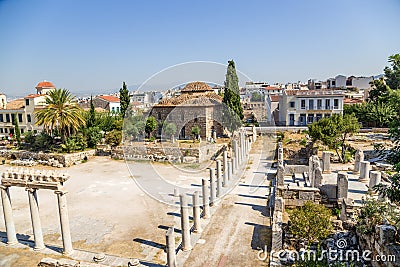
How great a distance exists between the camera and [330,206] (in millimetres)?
11398

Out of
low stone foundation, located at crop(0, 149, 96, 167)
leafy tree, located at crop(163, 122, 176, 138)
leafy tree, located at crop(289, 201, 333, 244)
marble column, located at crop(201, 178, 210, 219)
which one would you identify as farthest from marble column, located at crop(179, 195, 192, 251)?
leafy tree, located at crop(163, 122, 176, 138)

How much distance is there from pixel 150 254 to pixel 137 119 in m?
22.5

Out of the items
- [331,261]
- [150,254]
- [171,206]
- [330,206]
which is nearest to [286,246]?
[331,261]

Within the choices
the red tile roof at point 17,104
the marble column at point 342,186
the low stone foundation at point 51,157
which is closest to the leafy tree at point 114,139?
the low stone foundation at point 51,157

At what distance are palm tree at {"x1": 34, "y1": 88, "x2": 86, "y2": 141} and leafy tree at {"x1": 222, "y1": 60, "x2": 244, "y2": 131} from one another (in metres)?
13.8

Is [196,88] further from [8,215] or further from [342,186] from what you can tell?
[8,215]

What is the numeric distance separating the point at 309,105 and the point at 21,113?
36.1 m

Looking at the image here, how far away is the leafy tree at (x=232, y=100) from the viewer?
29.5m

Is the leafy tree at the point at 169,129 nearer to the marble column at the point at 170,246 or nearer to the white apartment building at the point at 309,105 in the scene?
the white apartment building at the point at 309,105

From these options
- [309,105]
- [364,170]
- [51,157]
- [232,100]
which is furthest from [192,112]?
[364,170]

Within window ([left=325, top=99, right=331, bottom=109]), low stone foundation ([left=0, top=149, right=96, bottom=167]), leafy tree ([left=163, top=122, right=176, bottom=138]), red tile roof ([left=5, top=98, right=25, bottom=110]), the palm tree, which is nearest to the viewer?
low stone foundation ([left=0, top=149, right=96, bottom=167])

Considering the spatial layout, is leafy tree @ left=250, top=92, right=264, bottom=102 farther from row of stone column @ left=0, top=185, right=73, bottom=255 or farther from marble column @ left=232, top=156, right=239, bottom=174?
row of stone column @ left=0, top=185, right=73, bottom=255

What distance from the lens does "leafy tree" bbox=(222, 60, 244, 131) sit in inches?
1163

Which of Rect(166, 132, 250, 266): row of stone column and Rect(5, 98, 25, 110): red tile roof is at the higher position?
Rect(5, 98, 25, 110): red tile roof
